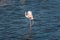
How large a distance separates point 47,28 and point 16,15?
0.91m

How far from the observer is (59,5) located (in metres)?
6.12

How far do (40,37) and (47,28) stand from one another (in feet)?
1.17

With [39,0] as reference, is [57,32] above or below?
below

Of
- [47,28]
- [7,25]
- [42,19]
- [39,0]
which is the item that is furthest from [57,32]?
[39,0]

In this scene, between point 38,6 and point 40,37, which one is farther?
point 38,6

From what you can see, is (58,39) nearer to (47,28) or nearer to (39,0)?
(47,28)

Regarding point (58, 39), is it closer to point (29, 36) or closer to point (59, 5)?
point (29, 36)

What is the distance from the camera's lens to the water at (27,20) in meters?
4.80

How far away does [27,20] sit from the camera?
5.36 meters

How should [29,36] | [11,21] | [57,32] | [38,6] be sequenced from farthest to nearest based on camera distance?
[38,6], [11,21], [57,32], [29,36]

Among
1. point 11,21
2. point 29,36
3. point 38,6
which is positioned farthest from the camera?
point 38,6

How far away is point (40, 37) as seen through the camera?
4.74 meters

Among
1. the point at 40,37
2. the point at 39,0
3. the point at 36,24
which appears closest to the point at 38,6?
the point at 39,0

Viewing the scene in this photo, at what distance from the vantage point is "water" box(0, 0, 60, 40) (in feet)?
15.7
